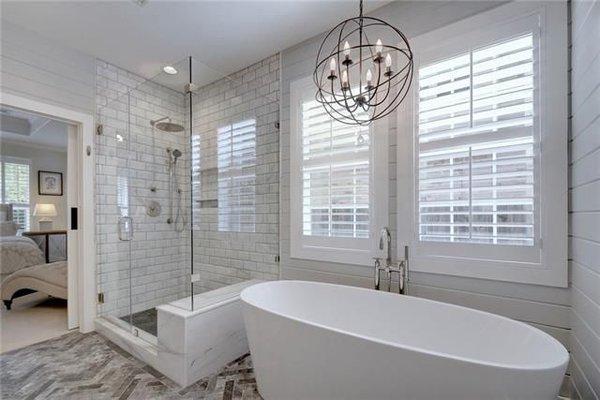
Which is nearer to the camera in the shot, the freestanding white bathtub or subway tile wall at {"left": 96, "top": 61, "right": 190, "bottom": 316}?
the freestanding white bathtub

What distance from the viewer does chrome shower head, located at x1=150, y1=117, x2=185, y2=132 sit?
2887mm

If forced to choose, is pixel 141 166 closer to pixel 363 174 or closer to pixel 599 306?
pixel 363 174

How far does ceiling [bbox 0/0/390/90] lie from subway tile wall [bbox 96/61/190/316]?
0.35 metres

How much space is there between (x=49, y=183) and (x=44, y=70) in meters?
4.76

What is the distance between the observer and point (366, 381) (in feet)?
4.25

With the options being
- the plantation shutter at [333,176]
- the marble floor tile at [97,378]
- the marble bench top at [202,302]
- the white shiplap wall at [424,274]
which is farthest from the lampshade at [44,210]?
the plantation shutter at [333,176]

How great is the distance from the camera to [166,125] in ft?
9.77

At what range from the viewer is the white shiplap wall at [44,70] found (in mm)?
2332

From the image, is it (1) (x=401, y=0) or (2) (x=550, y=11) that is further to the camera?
(1) (x=401, y=0)

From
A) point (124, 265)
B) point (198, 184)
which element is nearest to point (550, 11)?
point (198, 184)

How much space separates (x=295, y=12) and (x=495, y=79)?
60.8 inches

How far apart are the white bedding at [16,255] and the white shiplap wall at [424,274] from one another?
3963 millimetres

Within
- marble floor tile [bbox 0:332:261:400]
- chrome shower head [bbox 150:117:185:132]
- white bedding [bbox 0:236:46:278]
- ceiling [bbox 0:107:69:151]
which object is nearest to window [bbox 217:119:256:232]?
chrome shower head [bbox 150:117:185:132]

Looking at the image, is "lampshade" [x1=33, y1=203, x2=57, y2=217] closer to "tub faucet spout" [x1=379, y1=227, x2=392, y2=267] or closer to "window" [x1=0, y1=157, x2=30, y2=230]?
"window" [x1=0, y1=157, x2=30, y2=230]
